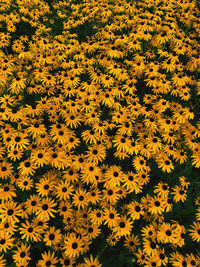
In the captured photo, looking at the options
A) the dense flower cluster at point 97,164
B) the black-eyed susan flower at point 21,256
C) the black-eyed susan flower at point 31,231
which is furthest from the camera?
the dense flower cluster at point 97,164

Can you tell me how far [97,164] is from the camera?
11.8 ft

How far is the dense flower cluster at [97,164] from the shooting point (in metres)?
3.08

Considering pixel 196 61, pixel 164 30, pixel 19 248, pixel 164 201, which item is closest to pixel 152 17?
pixel 164 30

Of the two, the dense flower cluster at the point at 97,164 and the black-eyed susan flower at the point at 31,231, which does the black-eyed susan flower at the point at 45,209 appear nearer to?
the dense flower cluster at the point at 97,164

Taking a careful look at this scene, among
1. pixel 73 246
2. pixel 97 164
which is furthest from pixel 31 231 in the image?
pixel 97 164

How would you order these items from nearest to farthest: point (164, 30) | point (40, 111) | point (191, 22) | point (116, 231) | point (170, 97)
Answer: point (116, 231) < point (40, 111) < point (170, 97) < point (164, 30) < point (191, 22)

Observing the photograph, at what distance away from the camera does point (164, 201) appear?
134 inches

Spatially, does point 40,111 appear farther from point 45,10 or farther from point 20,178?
point 45,10

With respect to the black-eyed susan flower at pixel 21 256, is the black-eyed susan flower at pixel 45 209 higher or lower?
higher

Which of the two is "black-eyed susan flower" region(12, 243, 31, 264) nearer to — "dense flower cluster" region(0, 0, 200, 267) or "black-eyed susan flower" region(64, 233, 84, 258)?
"dense flower cluster" region(0, 0, 200, 267)

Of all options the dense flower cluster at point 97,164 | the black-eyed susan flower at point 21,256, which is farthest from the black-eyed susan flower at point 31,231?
the black-eyed susan flower at point 21,256

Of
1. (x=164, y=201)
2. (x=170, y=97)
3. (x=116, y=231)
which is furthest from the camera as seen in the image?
(x=170, y=97)

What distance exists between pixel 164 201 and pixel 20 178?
2.59 m

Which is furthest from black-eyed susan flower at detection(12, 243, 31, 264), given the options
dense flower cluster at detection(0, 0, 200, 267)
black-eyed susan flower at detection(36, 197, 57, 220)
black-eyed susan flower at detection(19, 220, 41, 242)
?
black-eyed susan flower at detection(36, 197, 57, 220)
